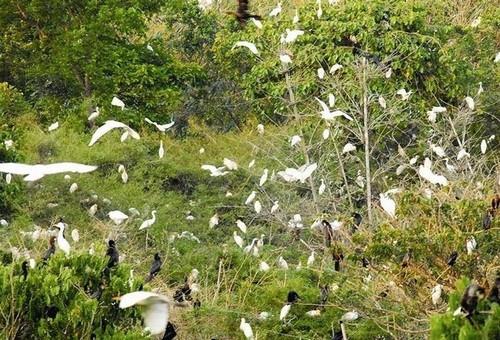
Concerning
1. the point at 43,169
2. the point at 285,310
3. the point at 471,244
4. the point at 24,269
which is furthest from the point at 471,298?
the point at 285,310

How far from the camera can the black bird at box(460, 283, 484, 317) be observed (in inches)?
124

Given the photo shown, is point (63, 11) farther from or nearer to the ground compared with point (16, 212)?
farther from the ground

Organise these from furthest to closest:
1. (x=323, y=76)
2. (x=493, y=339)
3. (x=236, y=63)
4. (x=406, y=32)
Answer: (x=236, y=63)
(x=406, y=32)
(x=323, y=76)
(x=493, y=339)

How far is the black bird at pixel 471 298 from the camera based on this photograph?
3.16m

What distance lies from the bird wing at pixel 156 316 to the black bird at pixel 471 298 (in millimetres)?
1255

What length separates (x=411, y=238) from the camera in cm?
555

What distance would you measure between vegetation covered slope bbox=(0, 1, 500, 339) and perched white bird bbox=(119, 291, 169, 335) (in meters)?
0.32

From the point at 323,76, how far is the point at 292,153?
3.46 ft

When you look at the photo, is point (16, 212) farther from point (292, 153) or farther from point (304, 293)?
point (304, 293)

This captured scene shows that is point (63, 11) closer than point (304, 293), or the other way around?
point (304, 293)

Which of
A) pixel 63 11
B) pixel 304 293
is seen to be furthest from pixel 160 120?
pixel 304 293

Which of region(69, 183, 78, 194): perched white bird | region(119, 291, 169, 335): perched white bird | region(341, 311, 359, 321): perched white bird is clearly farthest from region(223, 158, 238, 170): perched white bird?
region(119, 291, 169, 335): perched white bird

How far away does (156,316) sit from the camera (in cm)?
396

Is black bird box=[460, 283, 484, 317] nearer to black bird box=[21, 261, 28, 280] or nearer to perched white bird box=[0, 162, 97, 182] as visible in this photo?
perched white bird box=[0, 162, 97, 182]
